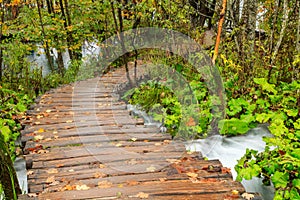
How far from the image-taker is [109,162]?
403cm

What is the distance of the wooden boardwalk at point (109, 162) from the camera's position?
334 cm

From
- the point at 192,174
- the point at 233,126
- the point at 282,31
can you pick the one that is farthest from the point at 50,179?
the point at 282,31

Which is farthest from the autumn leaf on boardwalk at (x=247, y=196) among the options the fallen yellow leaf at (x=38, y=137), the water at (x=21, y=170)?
the water at (x=21, y=170)

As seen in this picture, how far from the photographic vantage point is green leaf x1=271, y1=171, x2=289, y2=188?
3750 mm

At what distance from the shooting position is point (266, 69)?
7.24 m

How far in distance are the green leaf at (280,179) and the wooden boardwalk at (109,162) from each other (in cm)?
60

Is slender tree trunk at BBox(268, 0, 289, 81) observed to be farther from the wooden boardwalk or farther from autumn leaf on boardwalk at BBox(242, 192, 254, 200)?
autumn leaf on boardwalk at BBox(242, 192, 254, 200)

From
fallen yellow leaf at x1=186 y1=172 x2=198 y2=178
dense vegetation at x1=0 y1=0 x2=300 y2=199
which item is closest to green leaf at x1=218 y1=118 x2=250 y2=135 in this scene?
dense vegetation at x1=0 y1=0 x2=300 y2=199

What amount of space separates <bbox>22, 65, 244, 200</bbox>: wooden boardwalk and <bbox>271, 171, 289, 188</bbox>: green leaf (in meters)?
0.60

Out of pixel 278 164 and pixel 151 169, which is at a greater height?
pixel 151 169

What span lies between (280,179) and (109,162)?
2070 mm

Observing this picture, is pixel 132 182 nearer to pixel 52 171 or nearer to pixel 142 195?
pixel 142 195

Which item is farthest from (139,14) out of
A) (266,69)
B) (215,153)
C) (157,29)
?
(215,153)

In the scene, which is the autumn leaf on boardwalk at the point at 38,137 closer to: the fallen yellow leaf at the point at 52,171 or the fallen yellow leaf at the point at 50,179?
the fallen yellow leaf at the point at 52,171
